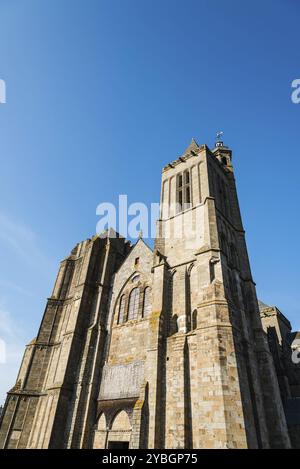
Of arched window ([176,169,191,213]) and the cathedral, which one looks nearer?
the cathedral

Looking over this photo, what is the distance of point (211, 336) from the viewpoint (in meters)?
13.3

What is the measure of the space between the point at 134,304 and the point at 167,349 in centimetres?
547

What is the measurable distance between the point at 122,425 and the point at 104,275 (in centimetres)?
1039

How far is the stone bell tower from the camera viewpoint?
38.7ft

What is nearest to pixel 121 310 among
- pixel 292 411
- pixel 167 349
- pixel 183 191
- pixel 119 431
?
pixel 167 349

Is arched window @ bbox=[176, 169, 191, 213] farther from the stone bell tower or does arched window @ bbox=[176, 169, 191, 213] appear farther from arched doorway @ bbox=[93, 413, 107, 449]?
arched doorway @ bbox=[93, 413, 107, 449]

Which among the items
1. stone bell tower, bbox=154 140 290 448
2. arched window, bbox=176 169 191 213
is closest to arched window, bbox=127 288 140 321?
stone bell tower, bbox=154 140 290 448

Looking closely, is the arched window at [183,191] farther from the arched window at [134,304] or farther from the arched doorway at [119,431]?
the arched doorway at [119,431]

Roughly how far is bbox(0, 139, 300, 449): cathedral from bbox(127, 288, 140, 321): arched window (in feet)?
0.25

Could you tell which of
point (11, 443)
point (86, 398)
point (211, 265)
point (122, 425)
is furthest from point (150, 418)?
point (11, 443)

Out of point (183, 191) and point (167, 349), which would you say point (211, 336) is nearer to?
point (167, 349)

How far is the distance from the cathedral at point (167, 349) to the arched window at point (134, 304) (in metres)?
0.08

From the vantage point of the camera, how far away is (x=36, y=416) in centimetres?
1781

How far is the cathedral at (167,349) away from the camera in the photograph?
1270 centimetres
